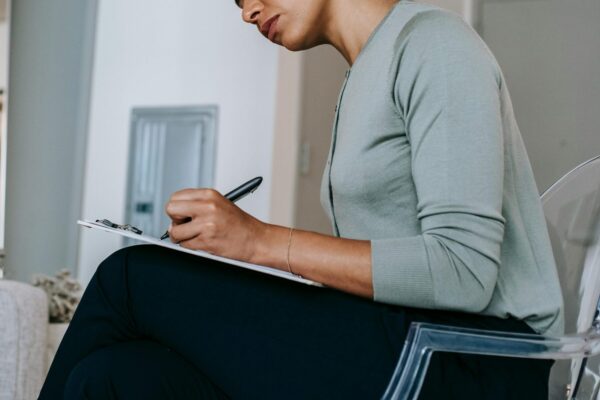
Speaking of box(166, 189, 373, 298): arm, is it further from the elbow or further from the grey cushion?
the grey cushion

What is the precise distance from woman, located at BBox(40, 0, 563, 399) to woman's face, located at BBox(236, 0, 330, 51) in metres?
0.23

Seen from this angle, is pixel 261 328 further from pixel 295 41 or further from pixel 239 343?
pixel 295 41

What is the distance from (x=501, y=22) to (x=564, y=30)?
220 millimetres

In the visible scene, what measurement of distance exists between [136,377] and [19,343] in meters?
0.96

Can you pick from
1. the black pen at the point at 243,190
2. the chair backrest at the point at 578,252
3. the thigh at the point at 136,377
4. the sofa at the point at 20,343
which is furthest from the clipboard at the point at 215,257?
the sofa at the point at 20,343

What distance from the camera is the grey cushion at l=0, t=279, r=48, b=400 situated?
156cm

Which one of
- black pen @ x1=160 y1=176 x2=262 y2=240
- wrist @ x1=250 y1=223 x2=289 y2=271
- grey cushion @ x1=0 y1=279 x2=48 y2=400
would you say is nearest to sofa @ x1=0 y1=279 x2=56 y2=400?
grey cushion @ x1=0 y1=279 x2=48 y2=400

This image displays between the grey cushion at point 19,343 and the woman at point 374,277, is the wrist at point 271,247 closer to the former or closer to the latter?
the woman at point 374,277

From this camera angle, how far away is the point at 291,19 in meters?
1.07

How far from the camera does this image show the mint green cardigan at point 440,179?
721 mm

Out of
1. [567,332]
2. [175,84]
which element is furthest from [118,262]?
[175,84]

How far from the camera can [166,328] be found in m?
→ 0.79

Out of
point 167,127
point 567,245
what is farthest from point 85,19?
point 567,245

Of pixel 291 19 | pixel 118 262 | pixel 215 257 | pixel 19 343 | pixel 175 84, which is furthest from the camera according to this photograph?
pixel 175 84
